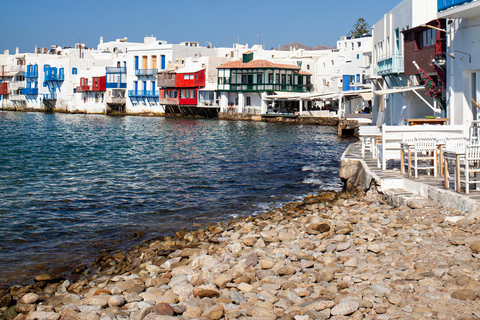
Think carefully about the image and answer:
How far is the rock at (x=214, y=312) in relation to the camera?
589 centimetres

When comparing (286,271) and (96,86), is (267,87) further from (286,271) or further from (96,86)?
(286,271)

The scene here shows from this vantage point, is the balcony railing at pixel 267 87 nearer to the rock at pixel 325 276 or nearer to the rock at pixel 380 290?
the rock at pixel 325 276

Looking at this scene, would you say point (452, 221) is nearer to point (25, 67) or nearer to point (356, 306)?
point (356, 306)

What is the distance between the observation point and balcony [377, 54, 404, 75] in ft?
86.1

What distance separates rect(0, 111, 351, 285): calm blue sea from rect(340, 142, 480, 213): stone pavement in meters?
2.68

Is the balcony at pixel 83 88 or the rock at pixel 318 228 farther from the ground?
the balcony at pixel 83 88

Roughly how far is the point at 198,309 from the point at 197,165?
19166mm

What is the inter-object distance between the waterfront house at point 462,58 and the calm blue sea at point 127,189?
4585 millimetres

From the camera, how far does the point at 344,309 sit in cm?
560

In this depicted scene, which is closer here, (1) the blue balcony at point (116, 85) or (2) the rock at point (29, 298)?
(2) the rock at point (29, 298)

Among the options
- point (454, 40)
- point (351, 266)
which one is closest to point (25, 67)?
point (454, 40)

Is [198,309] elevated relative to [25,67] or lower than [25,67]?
lower

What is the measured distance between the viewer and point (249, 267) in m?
7.46

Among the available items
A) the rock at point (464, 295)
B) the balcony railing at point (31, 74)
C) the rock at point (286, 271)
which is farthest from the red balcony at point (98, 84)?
the rock at point (464, 295)
